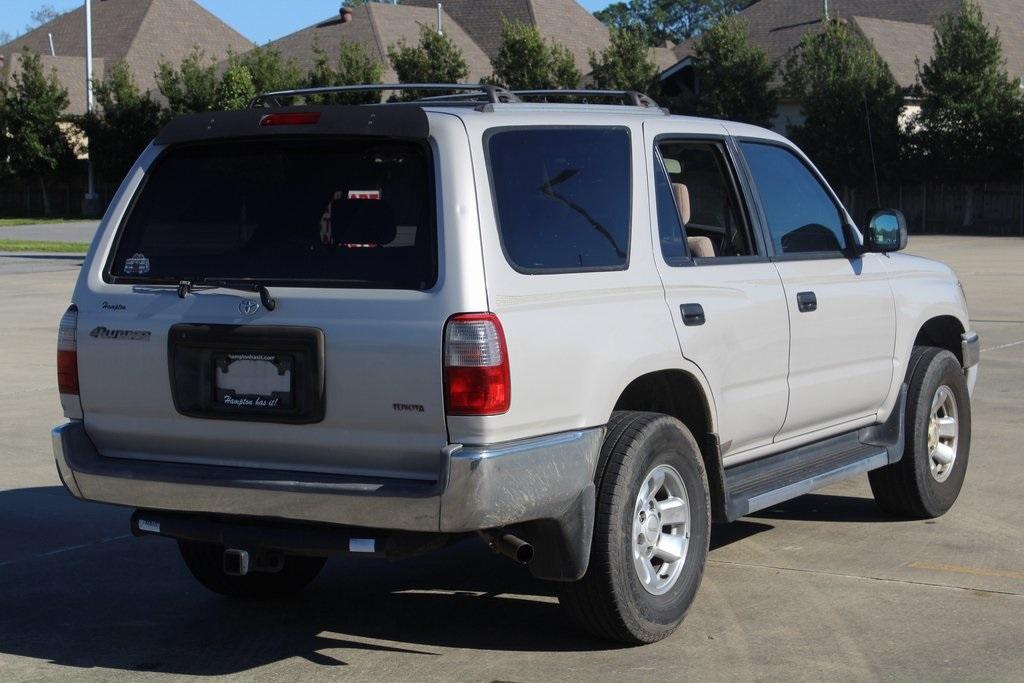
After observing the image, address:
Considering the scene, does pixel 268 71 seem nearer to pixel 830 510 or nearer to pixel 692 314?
pixel 830 510

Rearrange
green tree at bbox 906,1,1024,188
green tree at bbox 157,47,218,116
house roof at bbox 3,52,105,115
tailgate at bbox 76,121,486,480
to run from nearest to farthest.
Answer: tailgate at bbox 76,121,486,480 < green tree at bbox 906,1,1024,188 < green tree at bbox 157,47,218,116 < house roof at bbox 3,52,105,115

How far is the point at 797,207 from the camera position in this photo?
6.78 metres

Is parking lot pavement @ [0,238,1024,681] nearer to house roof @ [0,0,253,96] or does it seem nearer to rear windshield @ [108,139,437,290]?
rear windshield @ [108,139,437,290]

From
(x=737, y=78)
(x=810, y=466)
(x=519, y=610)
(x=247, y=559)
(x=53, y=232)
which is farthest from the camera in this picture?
(x=737, y=78)

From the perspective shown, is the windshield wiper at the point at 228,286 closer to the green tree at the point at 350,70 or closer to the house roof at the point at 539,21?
the green tree at the point at 350,70

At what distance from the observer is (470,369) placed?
469cm

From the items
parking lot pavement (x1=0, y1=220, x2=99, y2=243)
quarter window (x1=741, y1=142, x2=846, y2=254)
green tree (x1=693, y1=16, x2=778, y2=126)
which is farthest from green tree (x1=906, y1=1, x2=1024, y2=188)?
quarter window (x1=741, y1=142, x2=846, y2=254)

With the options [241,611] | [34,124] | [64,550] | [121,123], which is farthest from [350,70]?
[241,611]

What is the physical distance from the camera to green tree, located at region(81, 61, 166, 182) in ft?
182

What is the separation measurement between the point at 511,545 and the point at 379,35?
57051mm

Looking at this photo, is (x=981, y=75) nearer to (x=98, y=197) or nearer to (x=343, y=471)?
(x=98, y=197)

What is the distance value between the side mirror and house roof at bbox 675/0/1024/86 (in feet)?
154

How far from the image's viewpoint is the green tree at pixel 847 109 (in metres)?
46.8

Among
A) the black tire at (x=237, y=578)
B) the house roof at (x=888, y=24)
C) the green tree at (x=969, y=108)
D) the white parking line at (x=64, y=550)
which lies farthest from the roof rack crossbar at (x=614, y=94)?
the house roof at (x=888, y=24)
